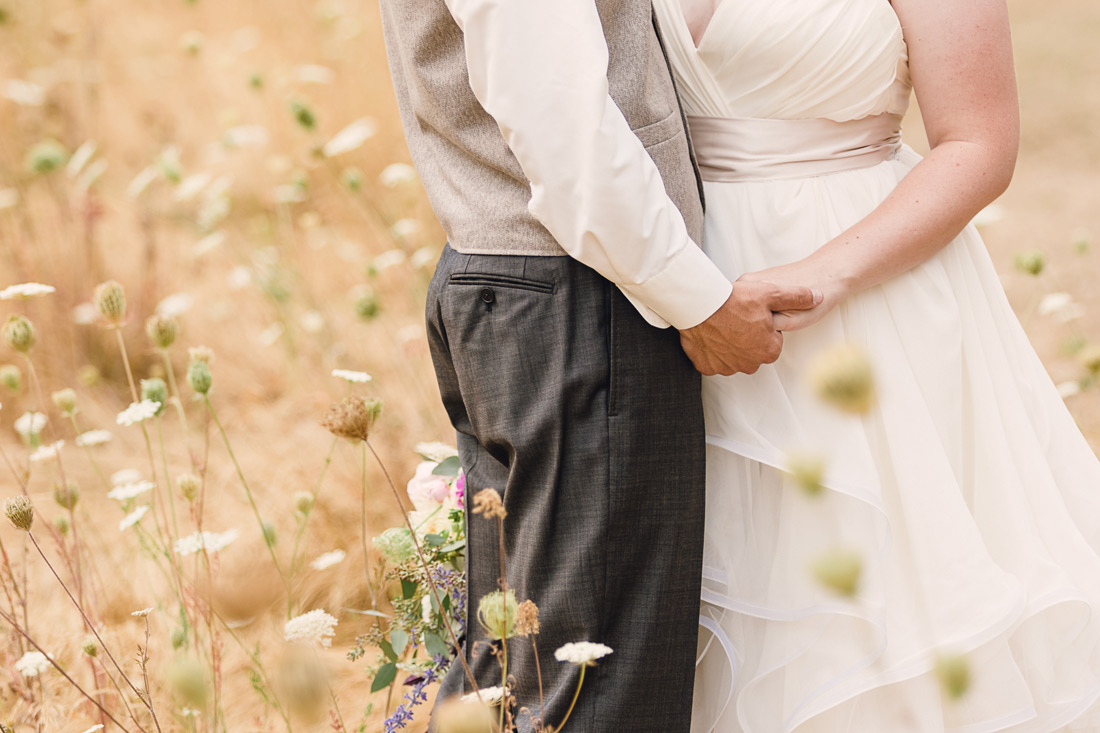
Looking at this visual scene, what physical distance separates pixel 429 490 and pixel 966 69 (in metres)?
1.02

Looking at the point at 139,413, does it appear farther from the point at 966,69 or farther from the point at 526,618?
the point at 966,69

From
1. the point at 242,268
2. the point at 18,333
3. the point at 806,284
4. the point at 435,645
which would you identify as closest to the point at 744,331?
the point at 806,284

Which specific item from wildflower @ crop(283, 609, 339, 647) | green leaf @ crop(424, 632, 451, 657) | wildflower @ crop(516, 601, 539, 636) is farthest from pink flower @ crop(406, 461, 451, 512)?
wildflower @ crop(516, 601, 539, 636)

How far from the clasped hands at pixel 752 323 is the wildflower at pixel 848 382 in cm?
28

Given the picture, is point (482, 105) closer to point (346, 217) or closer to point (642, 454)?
point (642, 454)

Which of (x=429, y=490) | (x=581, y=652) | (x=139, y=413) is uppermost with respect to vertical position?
(x=139, y=413)

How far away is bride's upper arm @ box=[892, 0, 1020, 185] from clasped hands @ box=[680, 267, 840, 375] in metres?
0.29

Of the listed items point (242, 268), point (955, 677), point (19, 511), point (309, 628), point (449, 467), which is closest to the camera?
point (955, 677)

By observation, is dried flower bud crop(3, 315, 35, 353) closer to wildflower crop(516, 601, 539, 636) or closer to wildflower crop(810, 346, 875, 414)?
wildflower crop(516, 601, 539, 636)

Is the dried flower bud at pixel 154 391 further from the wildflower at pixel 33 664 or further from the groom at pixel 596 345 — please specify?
the groom at pixel 596 345

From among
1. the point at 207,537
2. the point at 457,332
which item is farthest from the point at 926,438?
the point at 207,537

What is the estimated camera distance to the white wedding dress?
1067mm

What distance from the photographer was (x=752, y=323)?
1.02 meters

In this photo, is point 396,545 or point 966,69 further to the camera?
point 396,545
